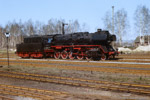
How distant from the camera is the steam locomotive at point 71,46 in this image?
20188 mm

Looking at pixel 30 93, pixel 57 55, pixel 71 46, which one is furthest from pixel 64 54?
pixel 30 93

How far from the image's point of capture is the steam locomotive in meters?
20.2

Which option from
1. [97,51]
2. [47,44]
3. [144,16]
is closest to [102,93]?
[97,51]

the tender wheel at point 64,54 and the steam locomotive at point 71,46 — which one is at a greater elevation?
the steam locomotive at point 71,46

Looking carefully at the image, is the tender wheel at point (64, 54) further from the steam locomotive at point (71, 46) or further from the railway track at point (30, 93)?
the railway track at point (30, 93)

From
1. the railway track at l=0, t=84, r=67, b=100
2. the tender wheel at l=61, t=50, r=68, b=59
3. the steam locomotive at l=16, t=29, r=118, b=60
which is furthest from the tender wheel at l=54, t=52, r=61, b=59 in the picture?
the railway track at l=0, t=84, r=67, b=100

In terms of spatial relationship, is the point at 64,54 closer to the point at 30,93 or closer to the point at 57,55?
the point at 57,55

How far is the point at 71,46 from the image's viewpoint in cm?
2212

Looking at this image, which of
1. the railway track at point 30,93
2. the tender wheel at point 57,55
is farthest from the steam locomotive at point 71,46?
the railway track at point 30,93

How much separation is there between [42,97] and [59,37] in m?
17.3

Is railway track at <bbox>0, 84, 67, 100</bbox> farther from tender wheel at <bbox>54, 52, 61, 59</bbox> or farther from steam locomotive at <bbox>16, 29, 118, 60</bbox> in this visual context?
tender wheel at <bbox>54, 52, 61, 59</bbox>

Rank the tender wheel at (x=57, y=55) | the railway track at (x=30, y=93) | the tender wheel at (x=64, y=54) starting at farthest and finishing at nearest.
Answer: the tender wheel at (x=57, y=55) → the tender wheel at (x=64, y=54) → the railway track at (x=30, y=93)

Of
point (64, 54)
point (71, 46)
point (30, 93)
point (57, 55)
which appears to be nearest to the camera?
point (30, 93)

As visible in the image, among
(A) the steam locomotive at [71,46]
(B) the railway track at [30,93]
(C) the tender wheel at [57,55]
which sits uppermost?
(A) the steam locomotive at [71,46]
